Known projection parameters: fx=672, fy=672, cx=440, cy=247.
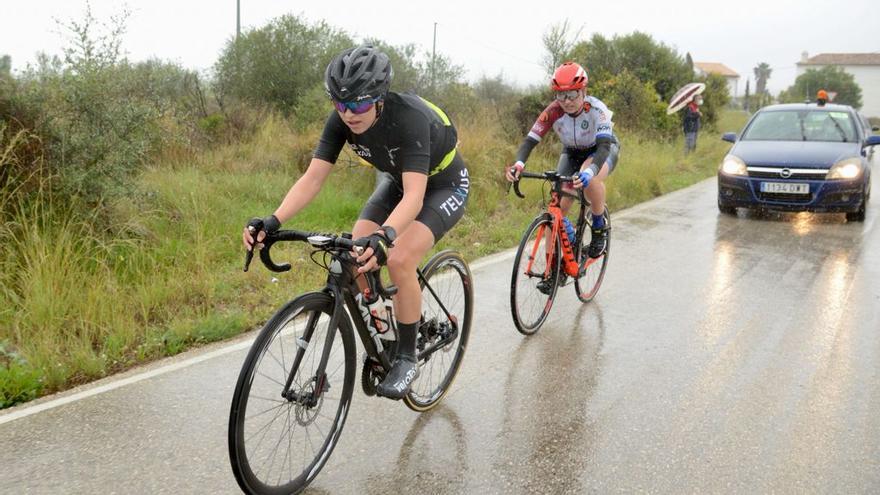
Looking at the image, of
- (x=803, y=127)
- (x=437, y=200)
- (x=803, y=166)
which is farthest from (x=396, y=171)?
(x=803, y=127)

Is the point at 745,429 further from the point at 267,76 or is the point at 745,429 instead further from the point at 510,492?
the point at 267,76

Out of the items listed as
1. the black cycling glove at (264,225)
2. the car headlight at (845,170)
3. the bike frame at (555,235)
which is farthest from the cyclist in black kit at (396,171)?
the car headlight at (845,170)

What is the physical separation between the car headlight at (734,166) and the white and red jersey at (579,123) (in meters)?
5.44

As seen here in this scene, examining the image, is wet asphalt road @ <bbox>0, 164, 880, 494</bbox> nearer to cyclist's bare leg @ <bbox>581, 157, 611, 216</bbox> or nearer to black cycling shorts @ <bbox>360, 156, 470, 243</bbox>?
cyclist's bare leg @ <bbox>581, 157, 611, 216</bbox>

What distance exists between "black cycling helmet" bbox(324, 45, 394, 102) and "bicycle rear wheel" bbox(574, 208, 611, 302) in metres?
3.07

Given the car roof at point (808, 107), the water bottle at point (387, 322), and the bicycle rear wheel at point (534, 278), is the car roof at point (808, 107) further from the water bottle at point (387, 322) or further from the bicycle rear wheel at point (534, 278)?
the water bottle at point (387, 322)

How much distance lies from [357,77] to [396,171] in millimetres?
639

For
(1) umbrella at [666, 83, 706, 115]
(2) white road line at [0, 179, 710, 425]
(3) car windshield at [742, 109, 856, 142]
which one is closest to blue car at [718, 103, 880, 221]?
(3) car windshield at [742, 109, 856, 142]

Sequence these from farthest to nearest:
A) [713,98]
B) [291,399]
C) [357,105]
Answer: [713,98], [357,105], [291,399]

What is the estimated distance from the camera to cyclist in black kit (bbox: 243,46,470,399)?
2.96 m

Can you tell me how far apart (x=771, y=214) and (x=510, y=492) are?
364 inches

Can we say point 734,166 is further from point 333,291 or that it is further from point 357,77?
point 333,291

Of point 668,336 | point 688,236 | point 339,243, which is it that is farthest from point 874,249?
point 339,243

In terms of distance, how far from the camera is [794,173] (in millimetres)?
9562
